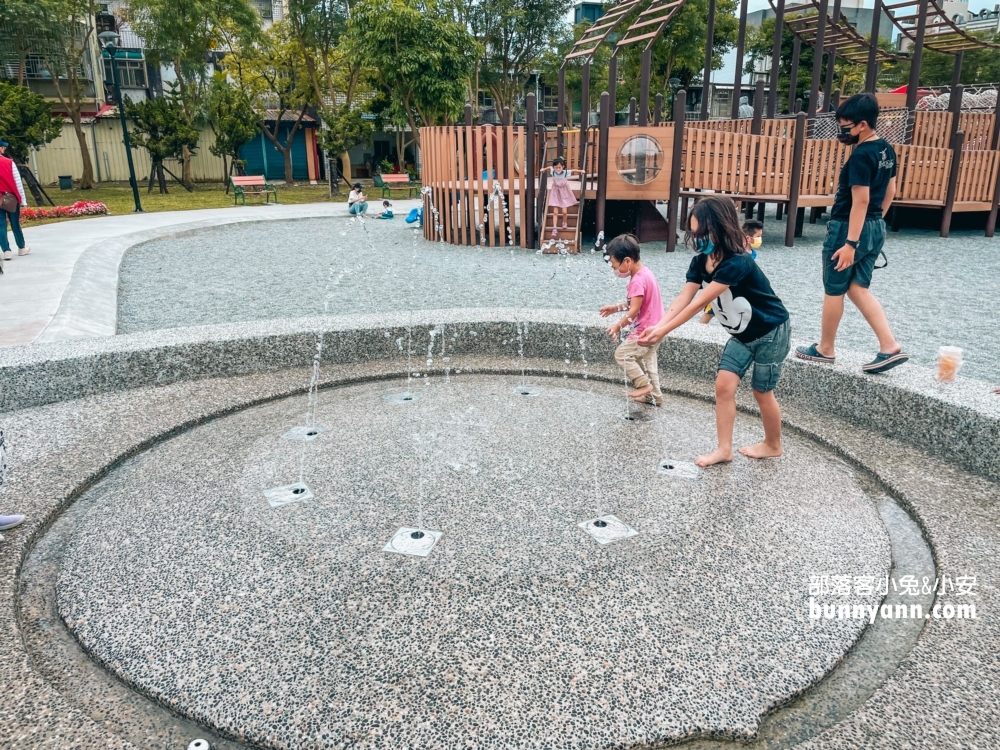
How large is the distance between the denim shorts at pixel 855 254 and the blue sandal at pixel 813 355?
0.39 meters

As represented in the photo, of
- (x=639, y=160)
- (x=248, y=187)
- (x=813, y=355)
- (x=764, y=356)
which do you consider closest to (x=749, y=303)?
(x=764, y=356)

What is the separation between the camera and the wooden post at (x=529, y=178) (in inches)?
442

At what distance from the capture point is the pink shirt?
14.4ft

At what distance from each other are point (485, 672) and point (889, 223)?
1513cm

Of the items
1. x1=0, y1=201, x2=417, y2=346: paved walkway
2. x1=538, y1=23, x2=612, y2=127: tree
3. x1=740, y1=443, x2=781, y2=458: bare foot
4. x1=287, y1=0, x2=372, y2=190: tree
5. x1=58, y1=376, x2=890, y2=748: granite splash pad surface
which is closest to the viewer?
x1=58, y1=376, x2=890, y2=748: granite splash pad surface

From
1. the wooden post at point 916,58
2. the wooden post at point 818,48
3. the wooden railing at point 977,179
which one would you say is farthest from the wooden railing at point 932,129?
the wooden post at point 818,48

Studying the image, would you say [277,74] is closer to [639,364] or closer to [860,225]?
[639,364]

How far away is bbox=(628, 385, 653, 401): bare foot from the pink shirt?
368 millimetres

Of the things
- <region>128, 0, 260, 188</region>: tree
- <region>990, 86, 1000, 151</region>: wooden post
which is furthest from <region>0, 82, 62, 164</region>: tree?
<region>990, 86, 1000, 151</region>: wooden post

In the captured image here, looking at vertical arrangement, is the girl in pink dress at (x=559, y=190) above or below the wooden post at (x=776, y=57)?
below

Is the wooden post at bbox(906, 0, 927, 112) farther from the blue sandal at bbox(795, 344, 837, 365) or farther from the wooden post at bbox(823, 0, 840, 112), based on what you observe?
the blue sandal at bbox(795, 344, 837, 365)

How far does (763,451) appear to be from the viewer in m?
3.83

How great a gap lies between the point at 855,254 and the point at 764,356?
118cm

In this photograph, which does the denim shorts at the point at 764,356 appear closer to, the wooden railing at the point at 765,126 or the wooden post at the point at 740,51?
the wooden railing at the point at 765,126
